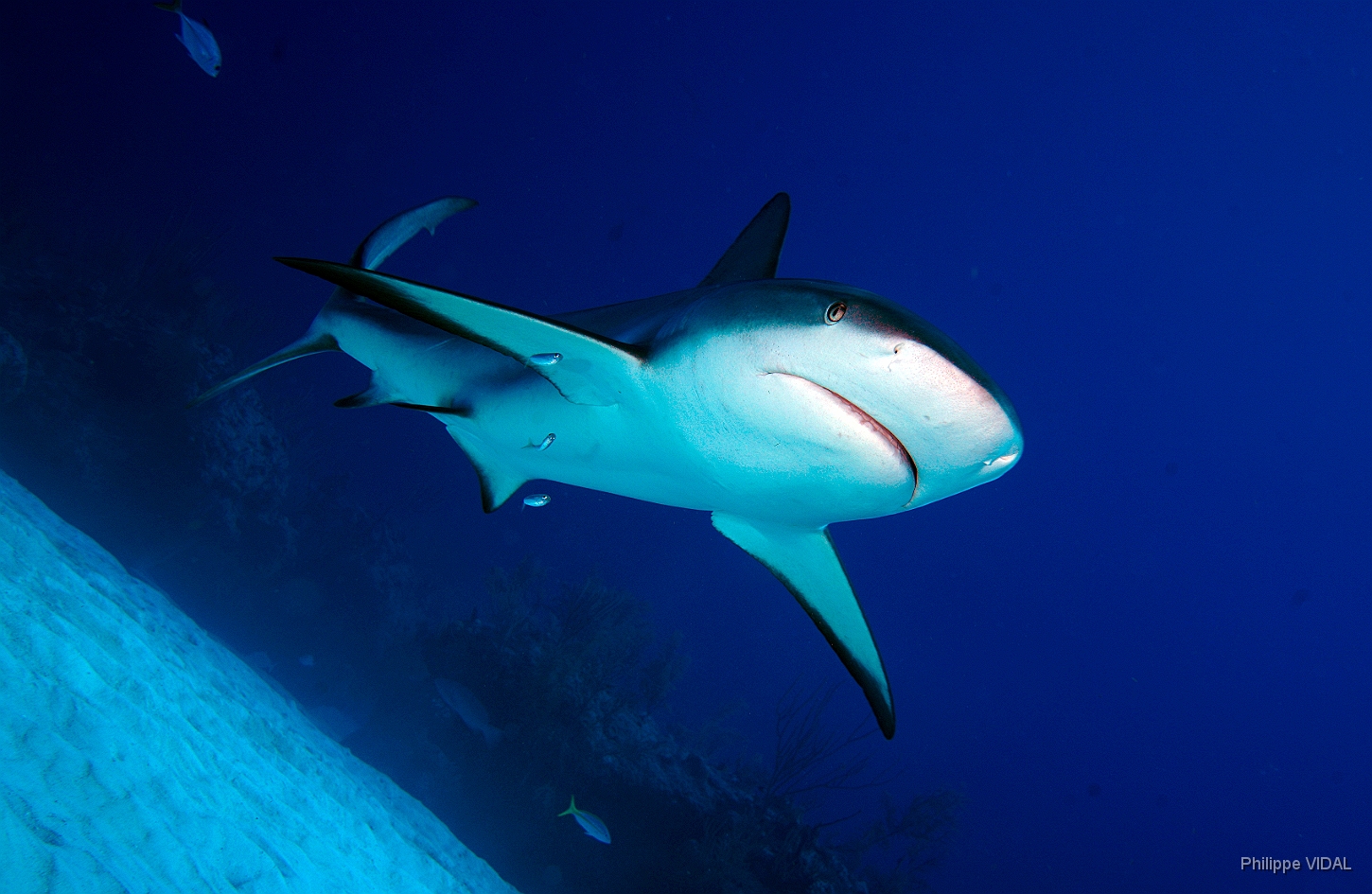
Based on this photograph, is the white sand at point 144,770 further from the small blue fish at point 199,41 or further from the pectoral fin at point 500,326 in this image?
the small blue fish at point 199,41

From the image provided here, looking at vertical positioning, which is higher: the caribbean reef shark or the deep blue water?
the deep blue water

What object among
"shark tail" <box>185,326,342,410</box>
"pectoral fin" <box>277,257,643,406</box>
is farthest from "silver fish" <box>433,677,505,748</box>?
"pectoral fin" <box>277,257,643,406</box>

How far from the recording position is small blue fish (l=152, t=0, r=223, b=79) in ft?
15.7

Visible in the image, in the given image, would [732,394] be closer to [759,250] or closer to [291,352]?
[759,250]

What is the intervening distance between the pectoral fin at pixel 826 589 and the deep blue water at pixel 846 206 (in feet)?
35.5

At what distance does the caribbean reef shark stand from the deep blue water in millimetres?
9611

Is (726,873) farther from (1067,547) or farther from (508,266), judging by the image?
(1067,547)

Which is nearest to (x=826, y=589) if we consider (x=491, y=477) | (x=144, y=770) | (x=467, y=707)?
(x=491, y=477)

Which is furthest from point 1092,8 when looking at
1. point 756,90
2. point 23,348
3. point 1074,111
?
point 23,348

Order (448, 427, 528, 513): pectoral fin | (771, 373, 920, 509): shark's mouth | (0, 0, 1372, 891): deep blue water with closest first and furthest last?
1. (771, 373, 920, 509): shark's mouth
2. (448, 427, 528, 513): pectoral fin
3. (0, 0, 1372, 891): deep blue water

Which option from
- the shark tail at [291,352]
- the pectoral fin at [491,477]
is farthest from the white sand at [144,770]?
the pectoral fin at [491,477]

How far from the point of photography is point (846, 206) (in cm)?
2716

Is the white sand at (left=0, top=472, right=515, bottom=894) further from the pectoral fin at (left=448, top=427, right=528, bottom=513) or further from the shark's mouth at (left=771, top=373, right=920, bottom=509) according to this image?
the shark's mouth at (left=771, top=373, right=920, bottom=509)

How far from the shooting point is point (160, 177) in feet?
73.9
